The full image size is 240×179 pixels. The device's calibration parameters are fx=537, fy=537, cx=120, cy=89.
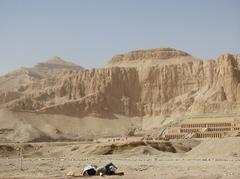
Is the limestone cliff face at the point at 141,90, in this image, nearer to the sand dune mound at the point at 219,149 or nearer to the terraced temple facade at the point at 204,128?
the terraced temple facade at the point at 204,128

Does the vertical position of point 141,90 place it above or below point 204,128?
above

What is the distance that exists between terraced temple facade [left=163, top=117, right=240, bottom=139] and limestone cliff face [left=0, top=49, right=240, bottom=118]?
15.5 m

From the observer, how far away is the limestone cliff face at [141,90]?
389 ft

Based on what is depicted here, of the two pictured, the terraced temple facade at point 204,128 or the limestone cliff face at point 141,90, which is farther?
the limestone cliff face at point 141,90

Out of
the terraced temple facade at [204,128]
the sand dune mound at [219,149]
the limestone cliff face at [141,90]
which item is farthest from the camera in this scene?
the limestone cliff face at [141,90]

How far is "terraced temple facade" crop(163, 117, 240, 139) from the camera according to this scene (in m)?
85.8

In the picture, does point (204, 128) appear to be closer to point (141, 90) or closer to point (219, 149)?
point (219, 149)

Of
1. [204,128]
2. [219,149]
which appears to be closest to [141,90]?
[204,128]

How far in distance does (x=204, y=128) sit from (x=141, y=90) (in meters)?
43.8

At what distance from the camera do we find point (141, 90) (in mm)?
133625

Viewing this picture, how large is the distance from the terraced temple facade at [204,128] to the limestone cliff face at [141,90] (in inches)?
610

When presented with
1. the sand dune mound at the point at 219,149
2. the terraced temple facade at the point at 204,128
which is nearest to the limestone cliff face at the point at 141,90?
the terraced temple facade at the point at 204,128

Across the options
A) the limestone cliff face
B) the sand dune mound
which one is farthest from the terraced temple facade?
the sand dune mound

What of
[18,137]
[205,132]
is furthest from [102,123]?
[205,132]
